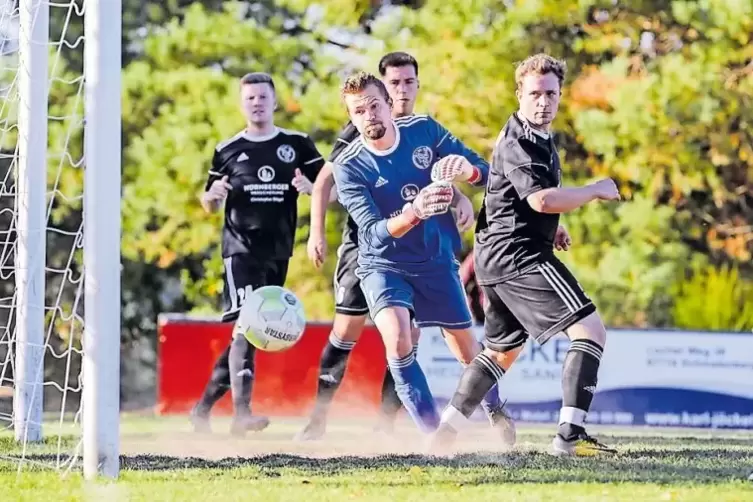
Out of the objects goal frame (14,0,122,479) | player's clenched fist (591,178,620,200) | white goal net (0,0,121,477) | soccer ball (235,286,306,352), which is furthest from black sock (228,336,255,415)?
player's clenched fist (591,178,620,200)

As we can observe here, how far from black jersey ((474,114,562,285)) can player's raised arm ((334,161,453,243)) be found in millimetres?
350

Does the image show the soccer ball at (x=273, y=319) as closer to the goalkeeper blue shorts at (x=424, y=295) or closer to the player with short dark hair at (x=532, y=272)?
the goalkeeper blue shorts at (x=424, y=295)

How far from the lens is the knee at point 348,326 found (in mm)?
8930

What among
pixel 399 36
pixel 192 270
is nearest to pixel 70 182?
pixel 192 270

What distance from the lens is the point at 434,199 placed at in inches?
272

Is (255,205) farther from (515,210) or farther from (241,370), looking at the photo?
(515,210)

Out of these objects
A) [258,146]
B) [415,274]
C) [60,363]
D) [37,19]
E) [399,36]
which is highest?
[399,36]

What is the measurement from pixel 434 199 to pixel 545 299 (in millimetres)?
717

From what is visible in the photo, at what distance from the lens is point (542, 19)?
18.1 m

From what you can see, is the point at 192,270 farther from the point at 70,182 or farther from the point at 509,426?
the point at 509,426

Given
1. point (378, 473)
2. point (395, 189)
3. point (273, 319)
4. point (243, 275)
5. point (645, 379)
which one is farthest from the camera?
point (645, 379)

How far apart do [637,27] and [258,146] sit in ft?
31.3

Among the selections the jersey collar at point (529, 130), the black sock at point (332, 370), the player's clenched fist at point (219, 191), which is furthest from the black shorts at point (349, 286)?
the jersey collar at point (529, 130)

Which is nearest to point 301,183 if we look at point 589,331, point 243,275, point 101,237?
point 243,275
